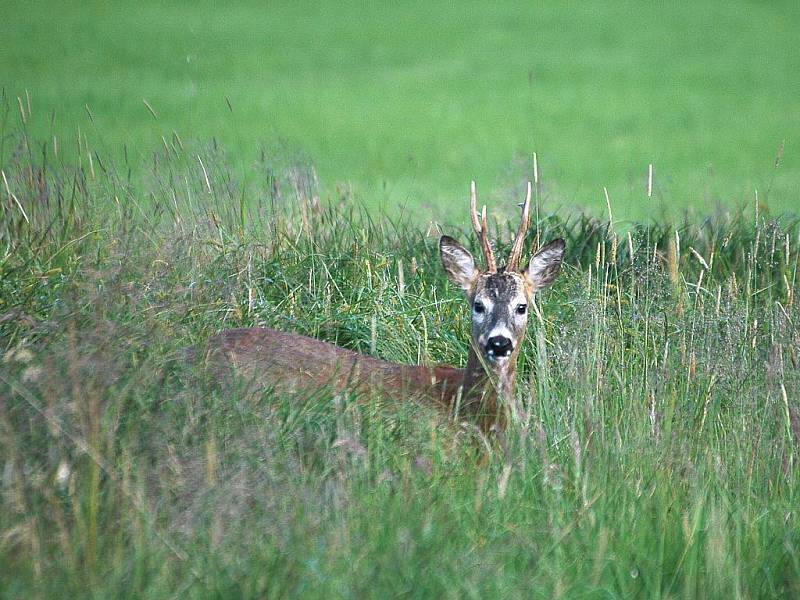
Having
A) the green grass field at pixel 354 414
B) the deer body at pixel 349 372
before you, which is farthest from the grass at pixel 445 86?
the deer body at pixel 349 372

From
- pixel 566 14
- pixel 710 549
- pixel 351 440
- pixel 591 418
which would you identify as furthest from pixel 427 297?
pixel 566 14

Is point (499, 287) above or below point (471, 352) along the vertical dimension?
above

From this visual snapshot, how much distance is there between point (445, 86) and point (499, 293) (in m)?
20.6

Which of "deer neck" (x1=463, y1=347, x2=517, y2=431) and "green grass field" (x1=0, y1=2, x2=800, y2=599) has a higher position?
"green grass field" (x1=0, y1=2, x2=800, y2=599)

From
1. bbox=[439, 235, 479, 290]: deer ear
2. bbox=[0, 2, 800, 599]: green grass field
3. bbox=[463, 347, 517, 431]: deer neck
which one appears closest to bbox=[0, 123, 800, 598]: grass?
bbox=[0, 2, 800, 599]: green grass field

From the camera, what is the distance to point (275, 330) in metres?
6.09

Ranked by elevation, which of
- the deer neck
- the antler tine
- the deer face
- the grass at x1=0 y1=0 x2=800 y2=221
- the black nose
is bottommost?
the grass at x1=0 y1=0 x2=800 y2=221

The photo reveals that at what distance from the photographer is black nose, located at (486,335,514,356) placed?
5863mm


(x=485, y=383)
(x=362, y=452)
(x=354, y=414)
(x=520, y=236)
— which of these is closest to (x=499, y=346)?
(x=485, y=383)

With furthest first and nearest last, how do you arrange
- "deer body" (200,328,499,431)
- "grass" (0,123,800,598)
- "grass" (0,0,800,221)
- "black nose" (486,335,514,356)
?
"grass" (0,0,800,221) < "black nose" (486,335,514,356) < "deer body" (200,328,499,431) < "grass" (0,123,800,598)

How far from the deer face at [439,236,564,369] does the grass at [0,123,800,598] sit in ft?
0.71

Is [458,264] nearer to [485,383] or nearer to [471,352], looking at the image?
[471,352]

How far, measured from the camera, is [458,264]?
648 cm

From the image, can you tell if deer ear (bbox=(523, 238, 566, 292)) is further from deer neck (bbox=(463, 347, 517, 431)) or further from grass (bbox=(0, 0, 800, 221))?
grass (bbox=(0, 0, 800, 221))
